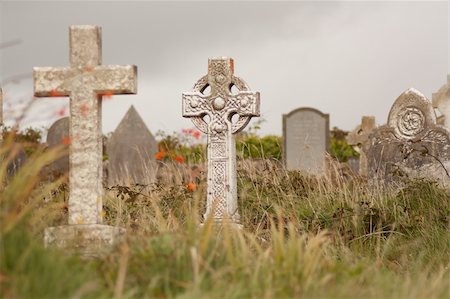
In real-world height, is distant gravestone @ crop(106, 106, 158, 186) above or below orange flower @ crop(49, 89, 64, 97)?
above

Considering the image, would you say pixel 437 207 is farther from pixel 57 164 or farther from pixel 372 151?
pixel 57 164

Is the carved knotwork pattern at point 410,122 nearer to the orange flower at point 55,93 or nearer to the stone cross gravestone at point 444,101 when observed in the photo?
the stone cross gravestone at point 444,101

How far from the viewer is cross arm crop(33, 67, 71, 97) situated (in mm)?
6957

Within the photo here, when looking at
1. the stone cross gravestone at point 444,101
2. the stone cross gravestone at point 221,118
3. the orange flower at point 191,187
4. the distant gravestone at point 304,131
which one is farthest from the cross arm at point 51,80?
the distant gravestone at point 304,131

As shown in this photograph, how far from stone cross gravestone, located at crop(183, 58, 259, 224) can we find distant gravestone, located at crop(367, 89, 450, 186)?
116 inches

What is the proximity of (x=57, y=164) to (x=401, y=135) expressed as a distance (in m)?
7.62

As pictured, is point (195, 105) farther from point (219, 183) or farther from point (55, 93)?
point (55, 93)

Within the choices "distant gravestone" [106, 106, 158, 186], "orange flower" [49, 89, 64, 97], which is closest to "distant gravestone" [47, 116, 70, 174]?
"distant gravestone" [106, 106, 158, 186]

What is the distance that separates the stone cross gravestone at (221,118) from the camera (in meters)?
10.2

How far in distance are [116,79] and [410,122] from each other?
6.98 meters

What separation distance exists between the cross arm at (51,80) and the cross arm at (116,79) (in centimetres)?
26

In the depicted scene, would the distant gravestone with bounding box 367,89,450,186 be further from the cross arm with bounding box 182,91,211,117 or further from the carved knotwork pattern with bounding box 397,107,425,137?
the cross arm with bounding box 182,91,211,117

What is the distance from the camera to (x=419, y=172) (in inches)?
495

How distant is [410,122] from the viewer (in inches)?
507
